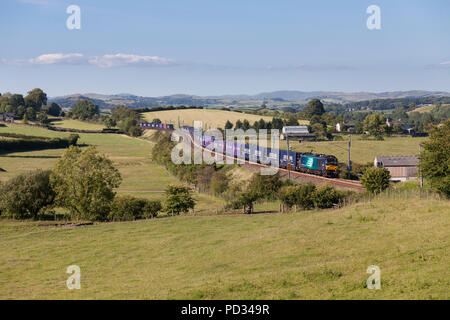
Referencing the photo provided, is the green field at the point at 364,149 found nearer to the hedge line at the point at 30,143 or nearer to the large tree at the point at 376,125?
the large tree at the point at 376,125

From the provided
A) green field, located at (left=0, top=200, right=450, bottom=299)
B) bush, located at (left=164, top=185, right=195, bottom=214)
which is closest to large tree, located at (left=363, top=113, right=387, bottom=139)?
bush, located at (left=164, top=185, right=195, bottom=214)

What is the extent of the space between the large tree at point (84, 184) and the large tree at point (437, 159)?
3409 centimetres

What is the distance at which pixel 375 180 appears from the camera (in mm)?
51188

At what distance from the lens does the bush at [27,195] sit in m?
49.5

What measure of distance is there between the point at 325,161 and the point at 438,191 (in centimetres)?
2237

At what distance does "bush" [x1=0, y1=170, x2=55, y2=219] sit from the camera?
162 feet

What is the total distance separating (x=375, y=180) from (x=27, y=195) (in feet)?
129

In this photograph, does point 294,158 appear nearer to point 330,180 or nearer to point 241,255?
point 330,180

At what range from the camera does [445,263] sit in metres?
21.1

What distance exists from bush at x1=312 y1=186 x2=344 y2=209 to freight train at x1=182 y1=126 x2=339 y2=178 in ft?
54.9

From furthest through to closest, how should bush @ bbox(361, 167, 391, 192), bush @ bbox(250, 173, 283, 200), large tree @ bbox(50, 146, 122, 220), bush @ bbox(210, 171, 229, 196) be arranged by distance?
bush @ bbox(210, 171, 229, 196) < bush @ bbox(250, 173, 283, 200) < bush @ bbox(361, 167, 391, 192) < large tree @ bbox(50, 146, 122, 220)

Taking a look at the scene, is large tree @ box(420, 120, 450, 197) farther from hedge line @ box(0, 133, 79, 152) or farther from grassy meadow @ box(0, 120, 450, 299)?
hedge line @ box(0, 133, 79, 152)
